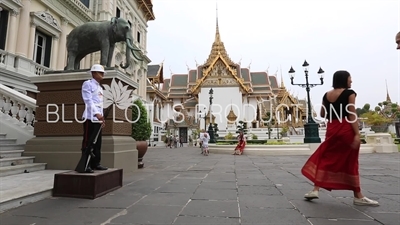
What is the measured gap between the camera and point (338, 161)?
9.09 ft

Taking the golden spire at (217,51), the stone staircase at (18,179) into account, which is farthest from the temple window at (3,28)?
the golden spire at (217,51)

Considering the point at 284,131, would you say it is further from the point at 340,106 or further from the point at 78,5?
the point at 340,106

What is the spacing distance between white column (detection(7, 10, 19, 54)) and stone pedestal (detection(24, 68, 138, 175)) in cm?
659

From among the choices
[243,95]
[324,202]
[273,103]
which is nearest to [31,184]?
[324,202]

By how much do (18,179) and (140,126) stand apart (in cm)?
266

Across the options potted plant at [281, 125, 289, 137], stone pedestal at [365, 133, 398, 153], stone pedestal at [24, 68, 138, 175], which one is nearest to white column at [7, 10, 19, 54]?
stone pedestal at [24, 68, 138, 175]

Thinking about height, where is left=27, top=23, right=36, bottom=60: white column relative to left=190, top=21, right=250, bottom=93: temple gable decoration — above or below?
below

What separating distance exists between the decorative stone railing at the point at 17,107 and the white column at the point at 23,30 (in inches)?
223

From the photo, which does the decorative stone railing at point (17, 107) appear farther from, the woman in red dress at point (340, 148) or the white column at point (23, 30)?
the woman in red dress at point (340, 148)

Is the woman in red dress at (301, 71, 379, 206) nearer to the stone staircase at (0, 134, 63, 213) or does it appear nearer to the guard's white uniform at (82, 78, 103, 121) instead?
the guard's white uniform at (82, 78, 103, 121)

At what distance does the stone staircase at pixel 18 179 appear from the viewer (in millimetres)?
2508

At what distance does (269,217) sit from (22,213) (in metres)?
2.33

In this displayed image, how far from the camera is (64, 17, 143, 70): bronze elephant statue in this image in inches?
188

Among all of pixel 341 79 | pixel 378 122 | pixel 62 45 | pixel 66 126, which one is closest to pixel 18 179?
pixel 66 126
